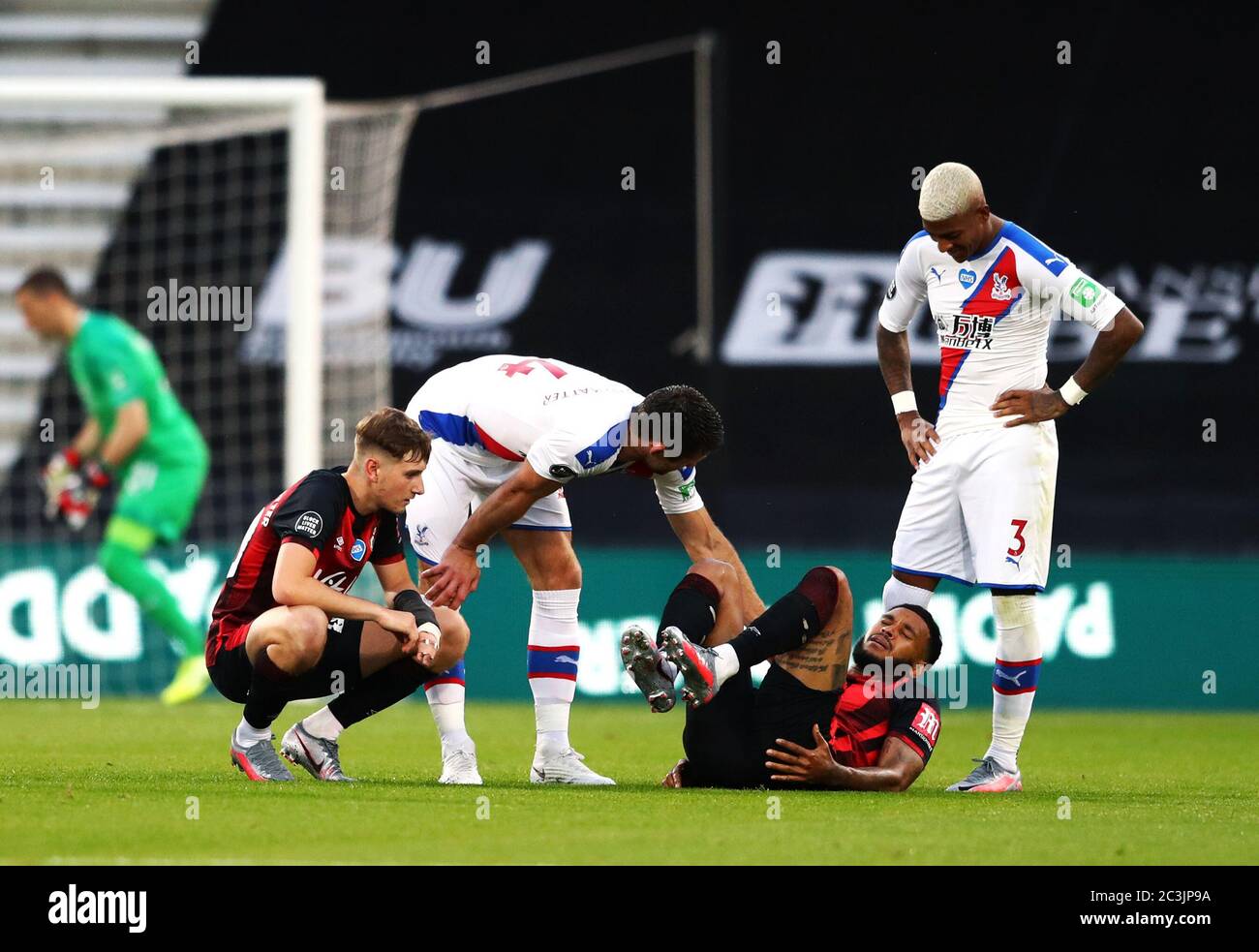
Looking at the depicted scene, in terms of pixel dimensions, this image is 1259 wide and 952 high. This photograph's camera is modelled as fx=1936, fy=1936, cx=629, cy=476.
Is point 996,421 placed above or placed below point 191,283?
below

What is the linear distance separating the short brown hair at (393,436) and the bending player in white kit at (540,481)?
457 mm

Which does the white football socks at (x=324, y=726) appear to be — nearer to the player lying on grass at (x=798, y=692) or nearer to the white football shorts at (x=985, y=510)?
the player lying on grass at (x=798, y=692)

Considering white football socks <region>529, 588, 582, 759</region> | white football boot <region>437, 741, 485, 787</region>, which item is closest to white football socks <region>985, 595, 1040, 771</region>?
white football socks <region>529, 588, 582, 759</region>

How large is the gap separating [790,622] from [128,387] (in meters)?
5.81

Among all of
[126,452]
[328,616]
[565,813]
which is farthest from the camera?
[126,452]

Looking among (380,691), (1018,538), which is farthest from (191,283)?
(1018,538)

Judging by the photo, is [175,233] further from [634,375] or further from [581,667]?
[581,667]

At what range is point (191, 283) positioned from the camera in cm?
1372

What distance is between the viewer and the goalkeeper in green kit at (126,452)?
1031cm

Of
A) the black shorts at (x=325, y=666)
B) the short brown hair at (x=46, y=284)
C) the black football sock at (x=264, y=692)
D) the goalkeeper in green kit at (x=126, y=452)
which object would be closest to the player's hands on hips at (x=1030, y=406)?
the black shorts at (x=325, y=666)

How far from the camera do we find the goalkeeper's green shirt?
10.8 metres

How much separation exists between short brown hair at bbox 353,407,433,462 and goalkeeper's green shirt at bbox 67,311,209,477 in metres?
Result: 5.22

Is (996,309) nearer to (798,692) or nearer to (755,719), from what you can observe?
(798,692)

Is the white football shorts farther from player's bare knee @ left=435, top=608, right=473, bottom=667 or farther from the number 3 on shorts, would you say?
player's bare knee @ left=435, top=608, right=473, bottom=667
